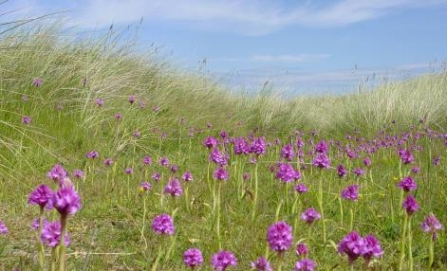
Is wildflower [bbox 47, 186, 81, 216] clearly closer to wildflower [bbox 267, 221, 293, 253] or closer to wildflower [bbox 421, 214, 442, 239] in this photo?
wildflower [bbox 267, 221, 293, 253]

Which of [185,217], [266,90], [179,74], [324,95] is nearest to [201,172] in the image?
[185,217]

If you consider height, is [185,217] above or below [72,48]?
below

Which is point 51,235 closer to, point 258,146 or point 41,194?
point 41,194

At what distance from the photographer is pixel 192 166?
5750 millimetres

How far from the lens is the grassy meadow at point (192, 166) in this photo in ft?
8.99

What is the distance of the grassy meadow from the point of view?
2.74m

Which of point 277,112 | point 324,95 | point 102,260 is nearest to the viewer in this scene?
point 102,260

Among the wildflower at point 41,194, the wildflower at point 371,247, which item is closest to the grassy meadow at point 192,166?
the wildflower at point 371,247

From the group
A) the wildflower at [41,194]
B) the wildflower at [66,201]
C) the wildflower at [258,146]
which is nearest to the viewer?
the wildflower at [66,201]

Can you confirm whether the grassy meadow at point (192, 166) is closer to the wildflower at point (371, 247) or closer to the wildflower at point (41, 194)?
the wildflower at point (371, 247)

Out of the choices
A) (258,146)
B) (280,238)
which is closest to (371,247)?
(280,238)

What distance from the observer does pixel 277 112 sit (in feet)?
36.4

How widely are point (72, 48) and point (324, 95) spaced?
14157 millimetres

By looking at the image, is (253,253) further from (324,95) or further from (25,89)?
(324,95)
